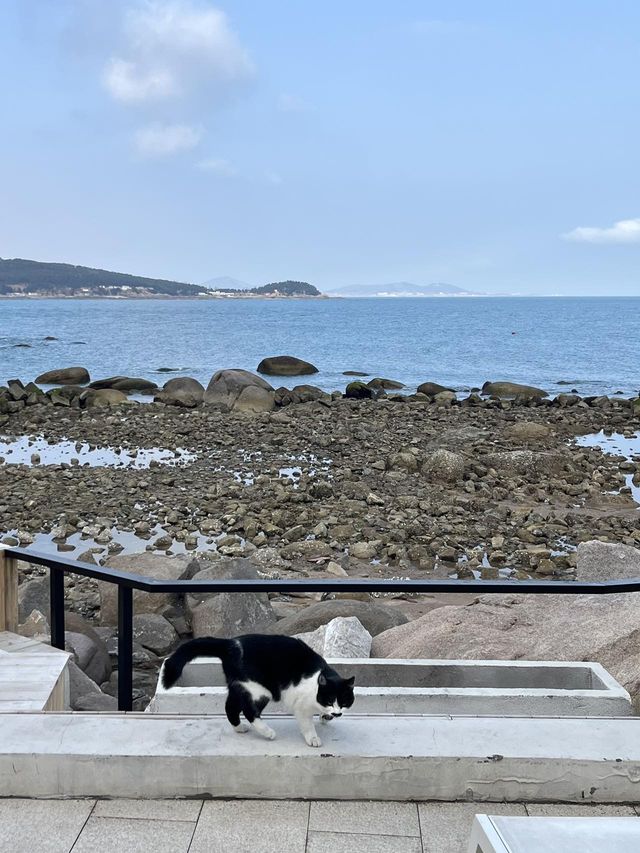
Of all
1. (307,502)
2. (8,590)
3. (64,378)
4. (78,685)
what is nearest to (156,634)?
(78,685)

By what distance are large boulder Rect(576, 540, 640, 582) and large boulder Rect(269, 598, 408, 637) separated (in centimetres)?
305

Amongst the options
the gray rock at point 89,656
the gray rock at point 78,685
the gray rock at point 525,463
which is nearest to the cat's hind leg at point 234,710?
the gray rock at point 78,685

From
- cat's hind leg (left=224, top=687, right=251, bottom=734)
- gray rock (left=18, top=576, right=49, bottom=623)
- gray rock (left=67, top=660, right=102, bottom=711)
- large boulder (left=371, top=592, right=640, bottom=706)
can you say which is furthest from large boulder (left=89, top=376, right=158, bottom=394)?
cat's hind leg (left=224, top=687, right=251, bottom=734)

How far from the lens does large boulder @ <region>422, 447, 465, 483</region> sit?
16.3m

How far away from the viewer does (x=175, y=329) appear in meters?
95.4

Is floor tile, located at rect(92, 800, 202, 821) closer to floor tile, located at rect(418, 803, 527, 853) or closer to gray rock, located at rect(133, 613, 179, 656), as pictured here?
floor tile, located at rect(418, 803, 527, 853)

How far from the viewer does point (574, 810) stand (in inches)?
130

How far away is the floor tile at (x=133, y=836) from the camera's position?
302cm

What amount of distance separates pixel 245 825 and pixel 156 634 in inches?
195

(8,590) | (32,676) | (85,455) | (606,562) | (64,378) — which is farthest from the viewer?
(64,378)

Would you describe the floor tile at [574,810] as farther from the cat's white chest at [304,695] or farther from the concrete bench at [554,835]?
the cat's white chest at [304,695]

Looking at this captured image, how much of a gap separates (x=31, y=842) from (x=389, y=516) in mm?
11185

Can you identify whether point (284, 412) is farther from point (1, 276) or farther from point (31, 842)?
point (1, 276)

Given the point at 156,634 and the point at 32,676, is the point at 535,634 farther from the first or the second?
the point at 156,634
